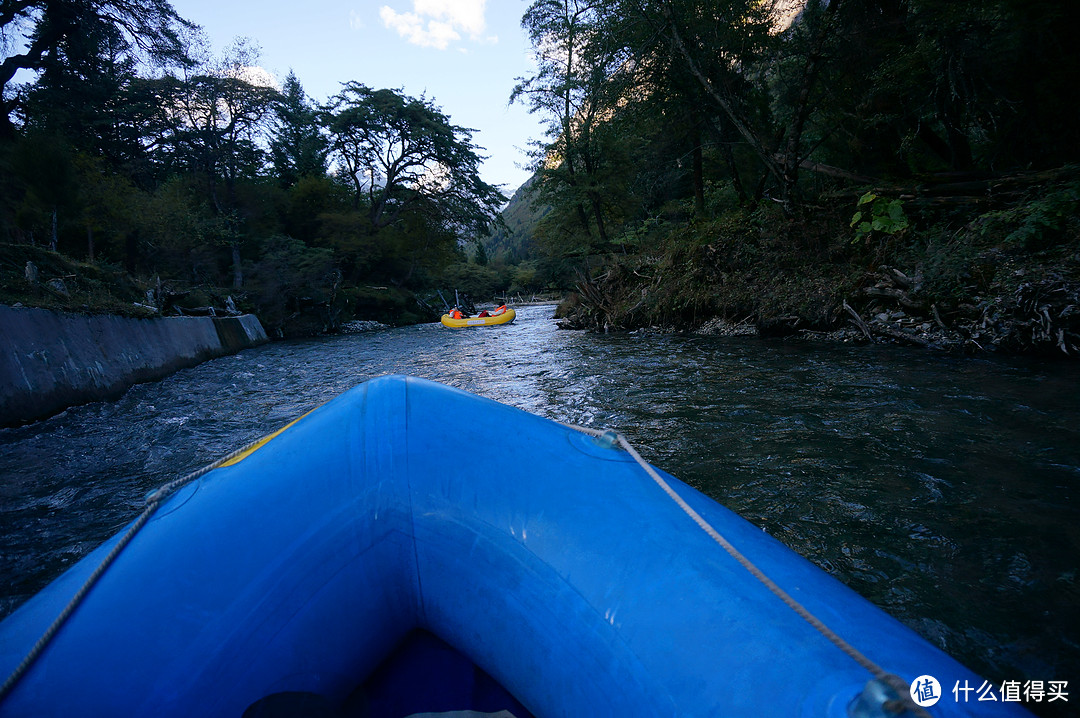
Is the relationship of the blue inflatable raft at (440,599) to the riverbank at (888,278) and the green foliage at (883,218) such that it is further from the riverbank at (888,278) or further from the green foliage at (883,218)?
the green foliage at (883,218)

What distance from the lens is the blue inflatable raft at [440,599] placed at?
98cm

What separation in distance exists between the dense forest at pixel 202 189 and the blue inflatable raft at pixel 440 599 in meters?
6.71

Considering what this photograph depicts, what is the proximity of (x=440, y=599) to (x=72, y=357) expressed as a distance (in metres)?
7.35

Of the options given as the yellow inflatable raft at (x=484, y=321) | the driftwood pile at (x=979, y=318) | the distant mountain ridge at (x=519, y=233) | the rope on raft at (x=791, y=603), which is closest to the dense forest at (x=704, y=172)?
the driftwood pile at (x=979, y=318)

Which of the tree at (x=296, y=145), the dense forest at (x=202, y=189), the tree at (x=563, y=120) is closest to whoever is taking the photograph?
→ the dense forest at (x=202, y=189)

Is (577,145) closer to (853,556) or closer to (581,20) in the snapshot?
(581,20)

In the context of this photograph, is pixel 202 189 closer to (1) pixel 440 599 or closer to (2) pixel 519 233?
(1) pixel 440 599

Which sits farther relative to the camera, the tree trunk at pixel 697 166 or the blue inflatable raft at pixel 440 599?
the tree trunk at pixel 697 166

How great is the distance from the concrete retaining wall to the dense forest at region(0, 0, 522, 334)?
39cm

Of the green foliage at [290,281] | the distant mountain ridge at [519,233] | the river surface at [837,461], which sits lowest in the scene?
the river surface at [837,461]

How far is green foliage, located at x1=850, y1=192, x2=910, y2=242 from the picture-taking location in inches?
268

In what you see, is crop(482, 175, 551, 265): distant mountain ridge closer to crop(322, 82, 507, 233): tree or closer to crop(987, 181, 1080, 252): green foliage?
crop(322, 82, 507, 233): tree

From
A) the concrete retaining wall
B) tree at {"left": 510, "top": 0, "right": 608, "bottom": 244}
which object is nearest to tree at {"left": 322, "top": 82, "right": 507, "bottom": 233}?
tree at {"left": 510, "top": 0, "right": 608, "bottom": 244}

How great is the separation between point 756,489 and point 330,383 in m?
6.50
